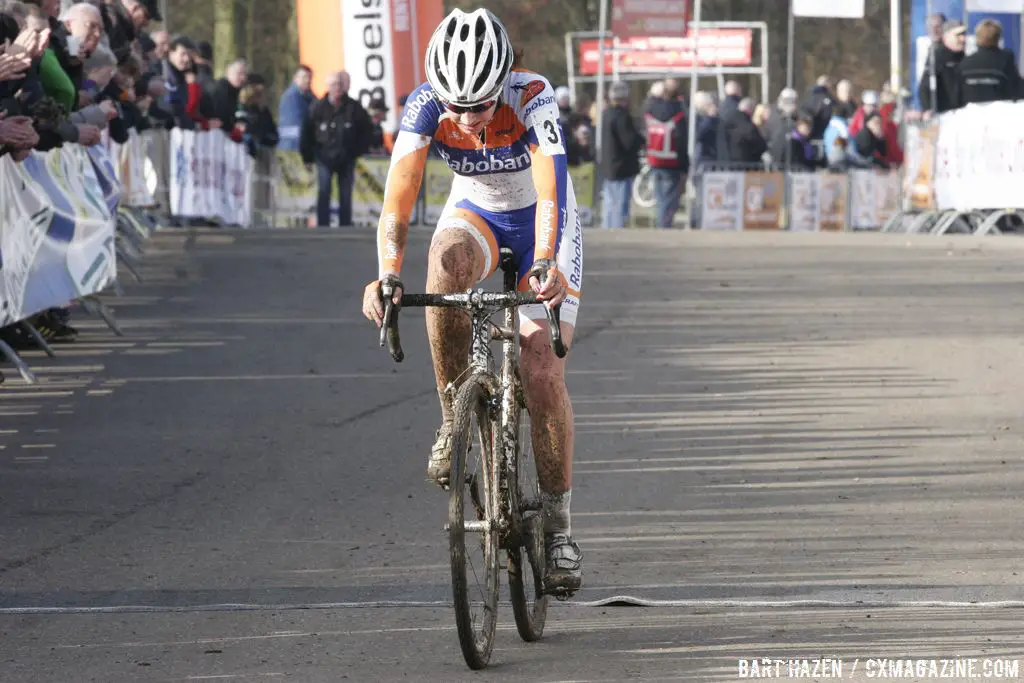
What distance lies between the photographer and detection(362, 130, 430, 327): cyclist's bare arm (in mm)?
6371

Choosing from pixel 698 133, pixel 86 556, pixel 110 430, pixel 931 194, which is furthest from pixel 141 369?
pixel 698 133

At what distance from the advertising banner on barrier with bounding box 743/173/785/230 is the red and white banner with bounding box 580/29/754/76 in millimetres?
10749

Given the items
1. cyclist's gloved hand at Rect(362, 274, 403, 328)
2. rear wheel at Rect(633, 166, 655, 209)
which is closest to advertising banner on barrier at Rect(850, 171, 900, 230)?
rear wheel at Rect(633, 166, 655, 209)

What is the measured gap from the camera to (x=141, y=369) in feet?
44.8

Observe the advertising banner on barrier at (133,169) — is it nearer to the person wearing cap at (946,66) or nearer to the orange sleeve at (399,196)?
the person wearing cap at (946,66)

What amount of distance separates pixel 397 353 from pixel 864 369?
7.92 meters

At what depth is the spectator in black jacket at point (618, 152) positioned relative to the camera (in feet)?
96.8

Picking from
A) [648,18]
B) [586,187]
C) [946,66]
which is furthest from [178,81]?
[648,18]

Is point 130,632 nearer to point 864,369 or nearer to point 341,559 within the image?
point 341,559

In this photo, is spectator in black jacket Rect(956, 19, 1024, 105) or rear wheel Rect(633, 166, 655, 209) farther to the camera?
rear wheel Rect(633, 166, 655, 209)

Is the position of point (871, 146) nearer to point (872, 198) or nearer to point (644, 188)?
point (872, 198)

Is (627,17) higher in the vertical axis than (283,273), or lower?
higher

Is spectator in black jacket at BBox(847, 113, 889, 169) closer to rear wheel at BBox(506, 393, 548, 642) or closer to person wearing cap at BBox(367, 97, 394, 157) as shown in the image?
person wearing cap at BBox(367, 97, 394, 157)

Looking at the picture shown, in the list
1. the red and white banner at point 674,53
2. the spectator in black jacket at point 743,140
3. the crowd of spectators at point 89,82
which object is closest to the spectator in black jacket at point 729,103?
the spectator in black jacket at point 743,140
